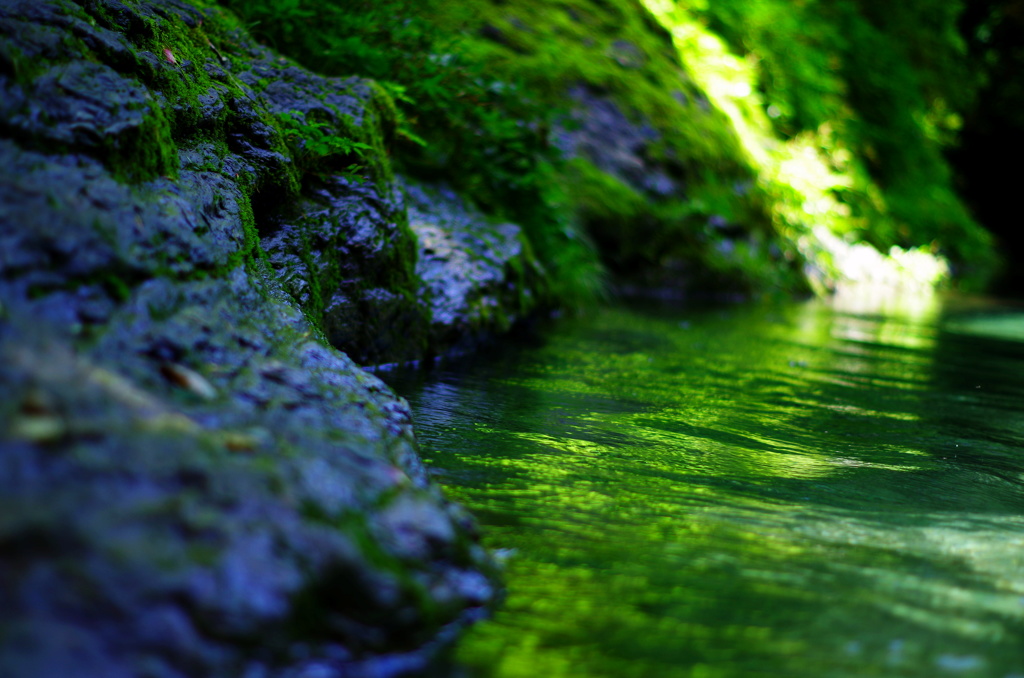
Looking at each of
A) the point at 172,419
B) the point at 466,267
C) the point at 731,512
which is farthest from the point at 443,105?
the point at 172,419

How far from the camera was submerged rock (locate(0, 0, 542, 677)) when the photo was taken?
1.34 m

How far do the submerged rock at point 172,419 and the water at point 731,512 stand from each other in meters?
0.26

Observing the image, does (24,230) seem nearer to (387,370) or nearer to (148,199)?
(148,199)

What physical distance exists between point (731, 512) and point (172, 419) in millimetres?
1600

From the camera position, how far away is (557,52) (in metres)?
9.02

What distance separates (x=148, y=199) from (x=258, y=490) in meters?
1.16

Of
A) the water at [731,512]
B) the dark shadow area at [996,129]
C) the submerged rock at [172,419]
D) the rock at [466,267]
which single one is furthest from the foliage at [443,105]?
the dark shadow area at [996,129]

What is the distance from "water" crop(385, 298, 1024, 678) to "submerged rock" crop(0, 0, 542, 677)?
0.26 m

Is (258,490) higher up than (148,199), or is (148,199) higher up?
(148,199)

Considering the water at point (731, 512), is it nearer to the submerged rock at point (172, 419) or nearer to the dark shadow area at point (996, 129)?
the submerged rock at point (172, 419)

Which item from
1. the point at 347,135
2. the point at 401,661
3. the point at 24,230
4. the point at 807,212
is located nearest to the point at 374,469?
the point at 401,661

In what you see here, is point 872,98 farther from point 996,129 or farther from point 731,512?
point 731,512

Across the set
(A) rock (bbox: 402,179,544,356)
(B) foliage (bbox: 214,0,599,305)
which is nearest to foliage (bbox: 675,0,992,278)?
(B) foliage (bbox: 214,0,599,305)

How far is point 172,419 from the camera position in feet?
5.46
